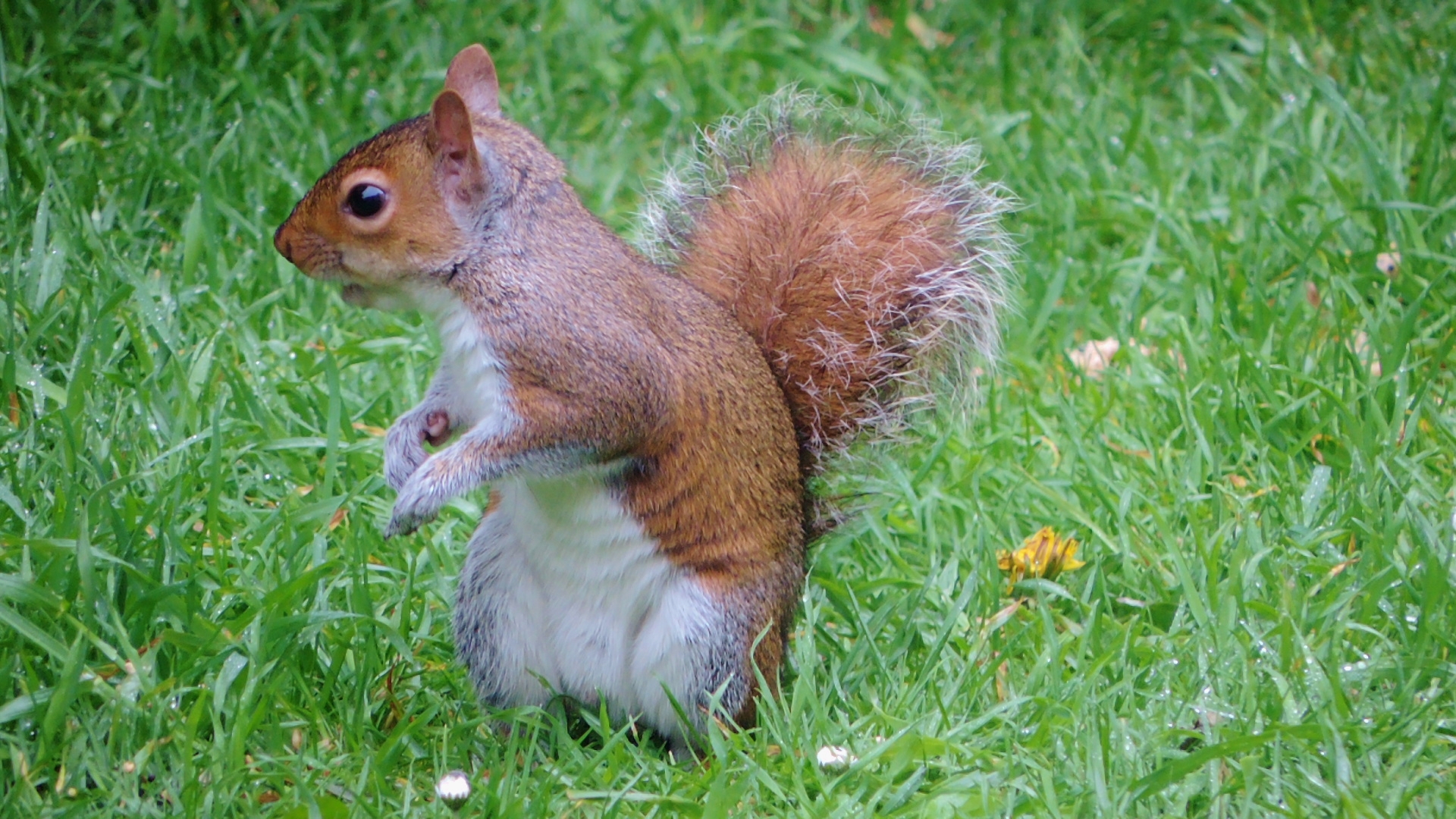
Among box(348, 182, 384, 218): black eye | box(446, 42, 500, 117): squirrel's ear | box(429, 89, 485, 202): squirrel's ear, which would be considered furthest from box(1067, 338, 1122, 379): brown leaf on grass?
box(348, 182, 384, 218): black eye

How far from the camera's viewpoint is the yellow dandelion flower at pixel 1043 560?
2504mm

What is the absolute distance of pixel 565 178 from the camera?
2.23 meters

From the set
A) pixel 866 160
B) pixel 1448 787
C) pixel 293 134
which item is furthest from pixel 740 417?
pixel 293 134

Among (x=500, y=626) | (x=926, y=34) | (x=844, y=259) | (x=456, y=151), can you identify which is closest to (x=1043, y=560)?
(x=844, y=259)

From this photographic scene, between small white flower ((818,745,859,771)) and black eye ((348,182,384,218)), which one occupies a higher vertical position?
black eye ((348,182,384,218))

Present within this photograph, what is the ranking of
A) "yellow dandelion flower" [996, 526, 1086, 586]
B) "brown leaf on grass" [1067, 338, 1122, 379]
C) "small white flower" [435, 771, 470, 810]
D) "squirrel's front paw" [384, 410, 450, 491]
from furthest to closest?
"brown leaf on grass" [1067, 338, 1122, 379] < "yellow dandelion flower" [996, 526, 1086, 586] < "squirrel's front paw" [384, 410, 450, 491] < "small white flower" [435, 771, 470, 810]

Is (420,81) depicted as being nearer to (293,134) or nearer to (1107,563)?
(293,134)

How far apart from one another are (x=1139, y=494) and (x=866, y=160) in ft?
2.53

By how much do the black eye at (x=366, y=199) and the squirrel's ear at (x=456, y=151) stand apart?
0.09m

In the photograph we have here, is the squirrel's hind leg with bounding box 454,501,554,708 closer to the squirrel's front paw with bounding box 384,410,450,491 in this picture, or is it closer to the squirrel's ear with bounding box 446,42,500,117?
the squirrel's front paw with bounding box 384,410,450,491

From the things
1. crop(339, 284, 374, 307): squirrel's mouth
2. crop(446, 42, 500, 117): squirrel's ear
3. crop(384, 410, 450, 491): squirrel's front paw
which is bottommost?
crop(384, 410, 450, 491): squirrel's front paw

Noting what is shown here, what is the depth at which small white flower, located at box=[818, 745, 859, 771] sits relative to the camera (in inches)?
80.0

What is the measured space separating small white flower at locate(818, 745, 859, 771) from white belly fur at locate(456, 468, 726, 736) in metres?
0.19

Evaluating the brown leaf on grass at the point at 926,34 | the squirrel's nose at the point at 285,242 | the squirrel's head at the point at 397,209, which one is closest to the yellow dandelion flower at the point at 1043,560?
the squirrel's head at the point at 397,209
